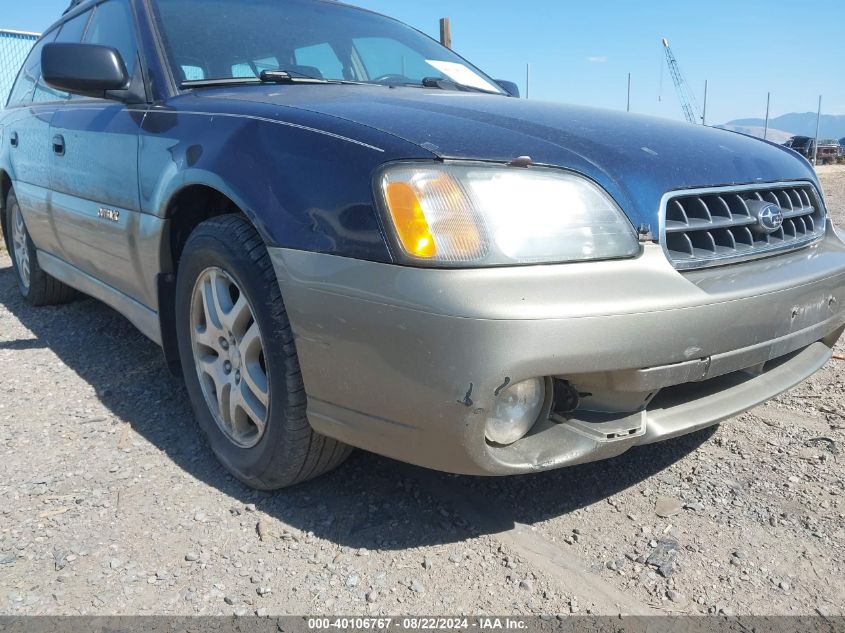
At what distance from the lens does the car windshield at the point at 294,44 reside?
270cm

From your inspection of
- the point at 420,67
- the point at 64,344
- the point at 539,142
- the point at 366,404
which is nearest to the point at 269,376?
the point at 366,404

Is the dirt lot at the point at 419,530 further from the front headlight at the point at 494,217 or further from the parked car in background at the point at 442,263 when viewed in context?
the front headlight at the point at 494,217

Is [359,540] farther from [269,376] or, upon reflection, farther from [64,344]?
[64,344]

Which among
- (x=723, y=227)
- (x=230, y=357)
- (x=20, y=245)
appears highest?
(x=723, y=227)

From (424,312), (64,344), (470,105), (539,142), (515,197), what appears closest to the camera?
(424,312)

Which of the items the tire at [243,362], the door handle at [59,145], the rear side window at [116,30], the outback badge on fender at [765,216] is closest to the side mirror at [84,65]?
the rear side window at [116,30]

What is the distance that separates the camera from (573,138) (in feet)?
6.39

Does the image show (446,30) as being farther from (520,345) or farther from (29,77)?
(520,345)

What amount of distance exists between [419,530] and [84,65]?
1999 millimetres

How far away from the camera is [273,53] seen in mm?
2832

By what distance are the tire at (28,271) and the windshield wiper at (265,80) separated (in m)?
2.13

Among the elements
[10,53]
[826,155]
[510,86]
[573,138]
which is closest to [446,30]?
[510,86]

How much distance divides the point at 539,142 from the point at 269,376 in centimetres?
97

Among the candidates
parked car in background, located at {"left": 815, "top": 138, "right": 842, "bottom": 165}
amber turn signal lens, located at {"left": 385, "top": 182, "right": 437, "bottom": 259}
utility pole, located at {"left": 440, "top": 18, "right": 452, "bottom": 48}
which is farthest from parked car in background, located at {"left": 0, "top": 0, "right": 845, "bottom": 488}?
parked car in background, located at {"left": 815, "top": 138, "right": 842, "bottom": 165}
